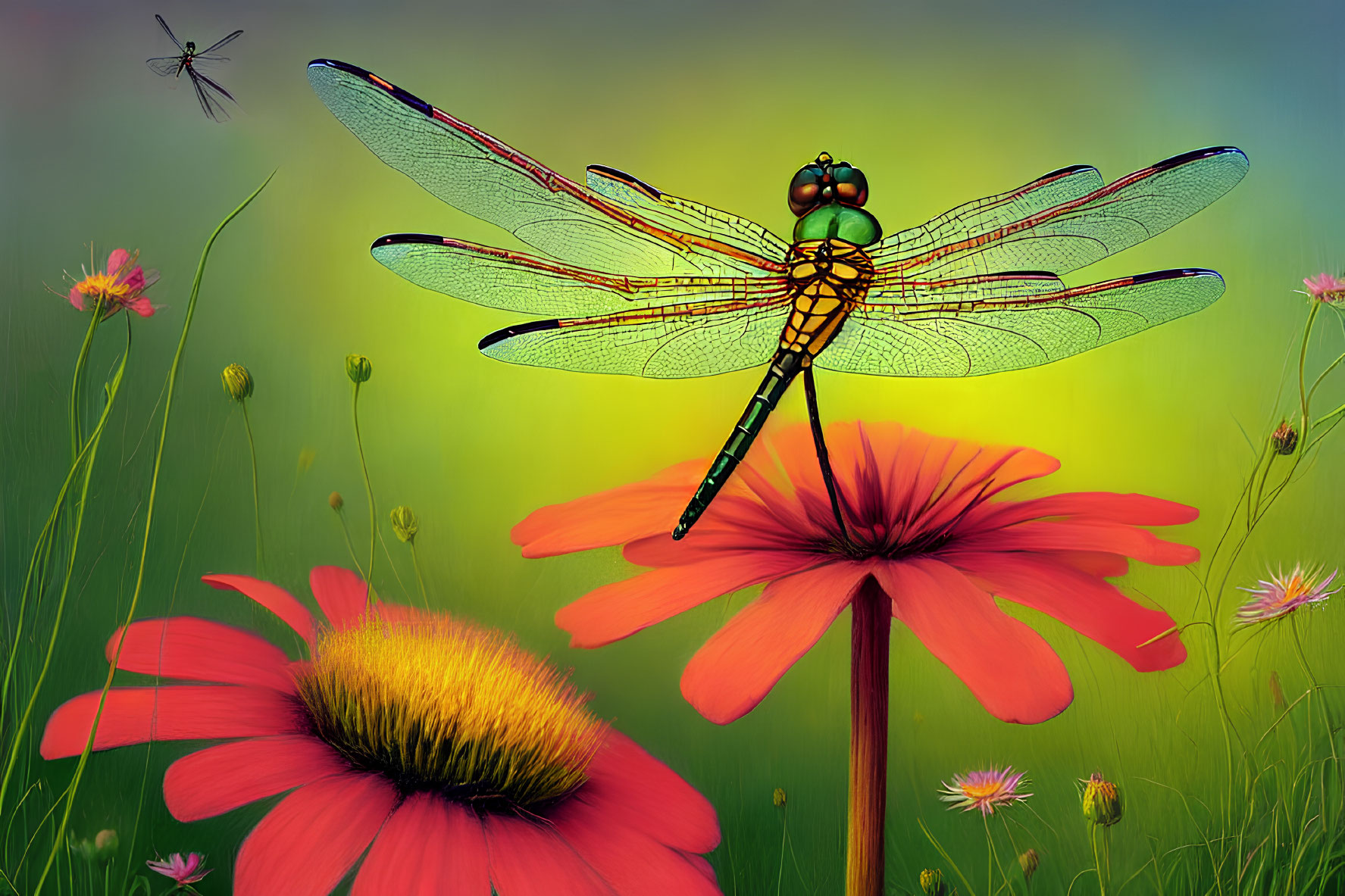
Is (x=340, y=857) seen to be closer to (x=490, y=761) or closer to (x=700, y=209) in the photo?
(x=490, y=761)

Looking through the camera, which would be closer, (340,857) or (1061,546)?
(340,857)

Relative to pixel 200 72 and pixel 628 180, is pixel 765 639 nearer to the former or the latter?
pixel 628 180

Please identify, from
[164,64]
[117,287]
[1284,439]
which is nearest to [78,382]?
[117,287]

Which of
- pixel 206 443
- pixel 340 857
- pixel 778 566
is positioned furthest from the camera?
pixel 206 443

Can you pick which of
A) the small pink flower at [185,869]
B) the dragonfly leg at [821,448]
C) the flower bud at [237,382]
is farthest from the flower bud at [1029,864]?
the flower bud at [237,382]

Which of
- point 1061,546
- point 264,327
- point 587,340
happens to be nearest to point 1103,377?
point 1061,546

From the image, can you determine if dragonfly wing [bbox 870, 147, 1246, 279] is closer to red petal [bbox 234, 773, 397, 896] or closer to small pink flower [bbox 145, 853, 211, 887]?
red petal [bbox 234, 773, 397, 896]

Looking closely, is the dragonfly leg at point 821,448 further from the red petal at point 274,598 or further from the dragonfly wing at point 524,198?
the red petal at point 274,598

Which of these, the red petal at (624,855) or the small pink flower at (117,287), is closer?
the red petal at (624,855)
